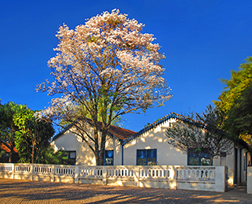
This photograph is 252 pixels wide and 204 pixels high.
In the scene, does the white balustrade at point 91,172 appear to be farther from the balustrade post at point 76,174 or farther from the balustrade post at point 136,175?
the balustrade post at point 136,175

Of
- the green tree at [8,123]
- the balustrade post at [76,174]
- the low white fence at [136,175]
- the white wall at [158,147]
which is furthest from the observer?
the green tree at [8,123]

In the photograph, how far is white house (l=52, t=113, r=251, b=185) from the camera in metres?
19.4

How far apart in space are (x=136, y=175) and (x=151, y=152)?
567 cm

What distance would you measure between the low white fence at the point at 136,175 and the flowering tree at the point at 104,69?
3.12m

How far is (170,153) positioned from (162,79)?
5396 mm

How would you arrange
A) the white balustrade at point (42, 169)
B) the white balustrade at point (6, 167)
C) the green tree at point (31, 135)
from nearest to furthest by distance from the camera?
1. the white balustrade at point (42, 169)
2. the green tree at point (31, 135)
3. the white balustrade at point (6, 167)

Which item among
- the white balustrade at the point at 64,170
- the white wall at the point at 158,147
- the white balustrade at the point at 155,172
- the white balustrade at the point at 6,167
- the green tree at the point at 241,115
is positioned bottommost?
the white balustrade at the point at 6,167

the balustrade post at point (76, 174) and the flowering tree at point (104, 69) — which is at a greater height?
the flowering tree at point (104, 69)

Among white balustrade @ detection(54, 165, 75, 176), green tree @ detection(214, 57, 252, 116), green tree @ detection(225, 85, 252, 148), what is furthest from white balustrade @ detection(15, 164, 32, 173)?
green tree @ detection(214, 57, 252, 116)

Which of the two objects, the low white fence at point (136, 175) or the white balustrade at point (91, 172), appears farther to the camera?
the white balustrade at point (91, 172)

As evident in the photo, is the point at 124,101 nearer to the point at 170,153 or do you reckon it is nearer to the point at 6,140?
the point at 170,153

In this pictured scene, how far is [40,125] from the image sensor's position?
20516 mm

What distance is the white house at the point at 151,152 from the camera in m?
19.4

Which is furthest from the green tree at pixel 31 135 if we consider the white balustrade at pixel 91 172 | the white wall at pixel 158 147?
the white wall at pixel 158 147
